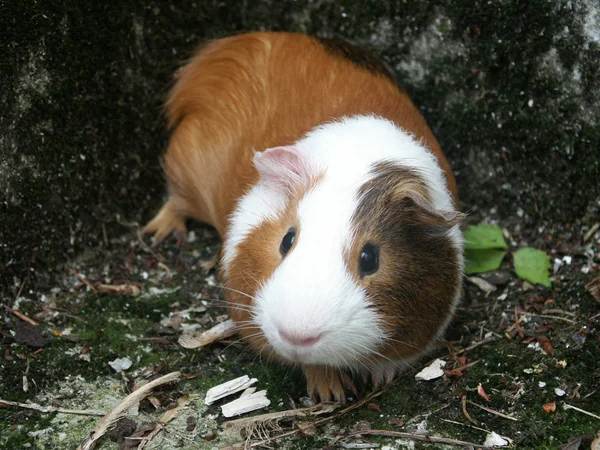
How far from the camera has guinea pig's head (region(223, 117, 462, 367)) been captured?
2682 millimetres

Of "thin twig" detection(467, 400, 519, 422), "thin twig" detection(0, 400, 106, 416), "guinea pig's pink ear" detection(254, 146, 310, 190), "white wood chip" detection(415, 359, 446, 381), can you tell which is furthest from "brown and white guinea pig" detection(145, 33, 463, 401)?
"thin twig" detection(0, 400, 106, 416)

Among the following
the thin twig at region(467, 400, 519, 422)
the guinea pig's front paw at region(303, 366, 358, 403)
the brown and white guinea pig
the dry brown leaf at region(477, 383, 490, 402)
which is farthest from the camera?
the guinea pig's front paw at region(303, 366, 358, 403)

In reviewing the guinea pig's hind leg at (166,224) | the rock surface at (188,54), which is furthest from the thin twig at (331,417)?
the guinea pig's hind leg at (166,224)

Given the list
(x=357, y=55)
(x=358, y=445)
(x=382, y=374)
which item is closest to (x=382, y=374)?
(x=382, y=374)

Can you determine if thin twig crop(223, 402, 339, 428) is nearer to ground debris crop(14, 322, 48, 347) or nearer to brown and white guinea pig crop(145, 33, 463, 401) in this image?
brown and white guinea pig crop(145, 33, 463, 401)

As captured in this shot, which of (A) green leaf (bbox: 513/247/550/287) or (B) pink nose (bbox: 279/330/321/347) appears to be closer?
(B) pink nose (bbox: 279/330/321/347)

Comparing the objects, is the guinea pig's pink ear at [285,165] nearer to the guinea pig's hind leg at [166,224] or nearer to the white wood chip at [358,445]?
the white wood chip at [358,445]

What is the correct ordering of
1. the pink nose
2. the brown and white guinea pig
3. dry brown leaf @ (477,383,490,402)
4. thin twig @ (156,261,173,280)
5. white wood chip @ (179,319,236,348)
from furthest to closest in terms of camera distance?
thin twig @ (156,261,173,280)
white wood chip @ (179,319,236,348)
dry brown leaf @ (477,383,490,402)
the brown and white guinea pig
the pink nose

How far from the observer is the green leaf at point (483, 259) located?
3.89 metres

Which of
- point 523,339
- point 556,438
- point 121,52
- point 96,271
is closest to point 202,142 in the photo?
point 121,52

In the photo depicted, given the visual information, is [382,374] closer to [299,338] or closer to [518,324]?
[518,324]

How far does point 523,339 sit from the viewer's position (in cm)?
340

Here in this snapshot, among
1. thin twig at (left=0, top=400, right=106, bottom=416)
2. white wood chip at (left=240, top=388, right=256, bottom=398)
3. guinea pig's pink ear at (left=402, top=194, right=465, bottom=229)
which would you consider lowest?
thin twig at (left=0, top=400, right=106, bottom=416)

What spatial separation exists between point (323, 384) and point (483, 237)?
1.30 metres
